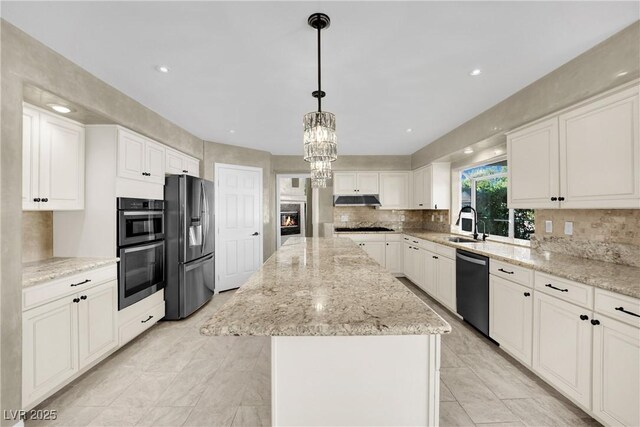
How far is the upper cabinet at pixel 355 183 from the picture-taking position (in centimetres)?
530

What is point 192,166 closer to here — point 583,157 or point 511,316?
point 511,316

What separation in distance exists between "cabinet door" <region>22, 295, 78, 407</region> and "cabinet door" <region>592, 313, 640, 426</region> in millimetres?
3473

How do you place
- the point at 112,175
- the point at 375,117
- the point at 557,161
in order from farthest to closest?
the point at 375,117, the point at 112,175, the point at 557,161

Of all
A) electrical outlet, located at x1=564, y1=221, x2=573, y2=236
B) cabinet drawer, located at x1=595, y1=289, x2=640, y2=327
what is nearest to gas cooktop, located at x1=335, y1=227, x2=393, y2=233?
electrical outlet, located at x1=564, y1=221, x2=573, y2=236

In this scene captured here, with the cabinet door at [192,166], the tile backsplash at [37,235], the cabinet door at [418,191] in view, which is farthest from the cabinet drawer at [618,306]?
the cabinet door at [192,166]

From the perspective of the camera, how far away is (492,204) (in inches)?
149

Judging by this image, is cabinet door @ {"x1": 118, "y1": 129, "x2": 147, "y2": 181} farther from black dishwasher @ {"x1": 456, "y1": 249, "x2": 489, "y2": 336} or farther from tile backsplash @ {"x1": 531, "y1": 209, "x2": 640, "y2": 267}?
tile backsplash @ {"x1": 531, "y1": 209, "x2": 640, "y2": 267}

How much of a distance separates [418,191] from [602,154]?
3.21 m

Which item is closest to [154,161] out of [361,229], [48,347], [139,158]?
[139,158]

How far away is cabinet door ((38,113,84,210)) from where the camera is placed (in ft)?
6.86

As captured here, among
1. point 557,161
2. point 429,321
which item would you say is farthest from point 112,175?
point 557,161

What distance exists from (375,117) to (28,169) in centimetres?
319

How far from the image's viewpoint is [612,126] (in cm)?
177

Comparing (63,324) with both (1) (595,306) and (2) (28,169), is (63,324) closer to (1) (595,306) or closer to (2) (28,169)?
(2) (28,169)
